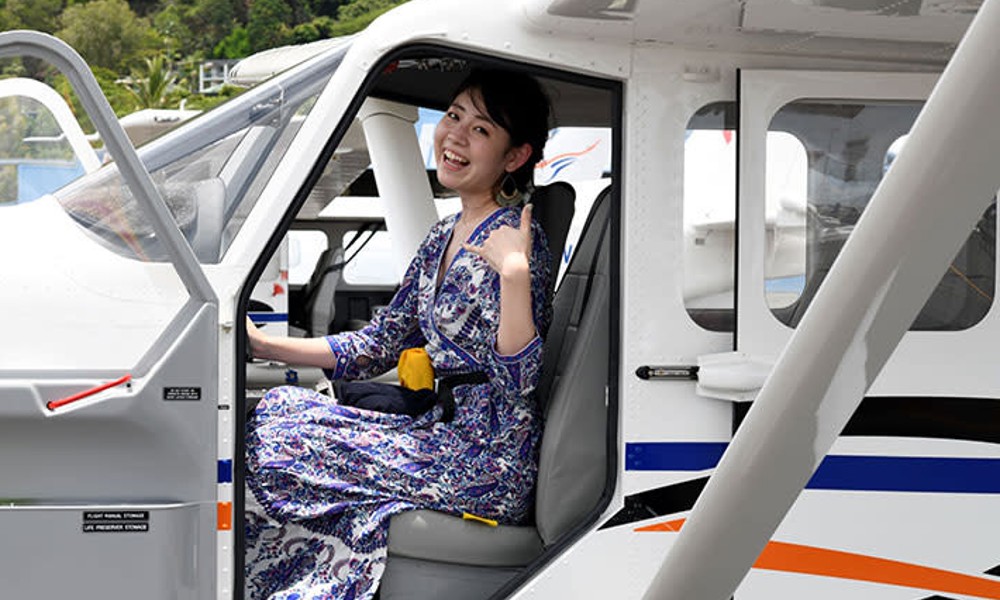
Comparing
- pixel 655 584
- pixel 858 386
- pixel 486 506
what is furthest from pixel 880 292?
pixel 486 506

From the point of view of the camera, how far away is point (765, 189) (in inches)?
123

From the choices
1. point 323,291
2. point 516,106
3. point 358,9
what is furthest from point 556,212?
point 358,9

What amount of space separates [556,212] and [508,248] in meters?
0.50

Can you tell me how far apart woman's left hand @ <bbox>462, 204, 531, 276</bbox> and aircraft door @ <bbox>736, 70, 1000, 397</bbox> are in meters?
0.52

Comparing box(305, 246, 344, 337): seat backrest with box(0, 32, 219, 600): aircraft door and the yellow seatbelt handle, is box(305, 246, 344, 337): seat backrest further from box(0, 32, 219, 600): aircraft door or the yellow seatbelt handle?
box(0, 32, 219, 600): aircraft door

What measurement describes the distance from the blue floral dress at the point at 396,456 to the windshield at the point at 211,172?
0.53 metres

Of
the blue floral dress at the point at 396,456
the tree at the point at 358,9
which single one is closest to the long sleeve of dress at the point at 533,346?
the blue floral dress at the point at 396,456

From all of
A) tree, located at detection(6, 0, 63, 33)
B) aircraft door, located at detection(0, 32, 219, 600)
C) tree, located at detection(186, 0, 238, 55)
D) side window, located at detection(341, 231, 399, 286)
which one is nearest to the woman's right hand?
aircraft door, located at detection(0, 32, 219, 600)

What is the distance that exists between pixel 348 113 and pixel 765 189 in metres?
1.03

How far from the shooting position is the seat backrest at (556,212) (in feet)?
11.7

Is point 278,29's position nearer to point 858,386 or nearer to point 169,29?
point 169,29

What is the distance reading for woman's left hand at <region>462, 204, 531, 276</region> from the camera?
3.05 meters

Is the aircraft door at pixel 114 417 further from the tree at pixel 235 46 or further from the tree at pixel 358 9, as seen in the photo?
the tree at pixel 358 9

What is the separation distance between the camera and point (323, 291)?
11000 mm
